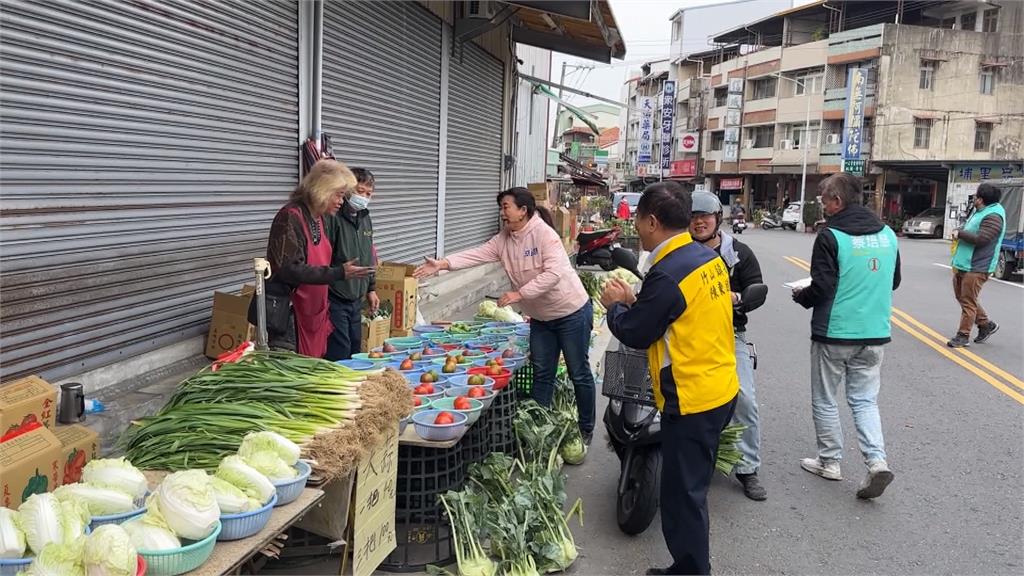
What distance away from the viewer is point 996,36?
138 ft

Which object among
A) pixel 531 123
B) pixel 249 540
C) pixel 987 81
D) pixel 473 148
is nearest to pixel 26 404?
pixel 249 540

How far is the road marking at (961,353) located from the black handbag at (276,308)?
23.1 feet

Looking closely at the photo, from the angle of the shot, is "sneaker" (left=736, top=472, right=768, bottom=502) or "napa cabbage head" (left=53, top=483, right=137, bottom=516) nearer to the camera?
"napa cabbage head" (left=53, top=483, right=137, bottom=516)

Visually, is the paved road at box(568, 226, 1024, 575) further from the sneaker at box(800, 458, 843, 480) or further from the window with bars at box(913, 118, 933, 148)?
the window with bars at box(913, 118, 933, 148)

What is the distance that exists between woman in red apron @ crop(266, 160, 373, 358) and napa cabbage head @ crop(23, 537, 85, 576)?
241 cm

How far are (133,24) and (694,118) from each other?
60.5 meters

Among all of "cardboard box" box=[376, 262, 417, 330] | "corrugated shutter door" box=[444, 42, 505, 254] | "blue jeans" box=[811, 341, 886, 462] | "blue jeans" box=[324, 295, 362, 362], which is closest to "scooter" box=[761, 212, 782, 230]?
"corrugated shutter door" box=[444, 42, 505, 254]

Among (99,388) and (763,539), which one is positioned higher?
(99,388)

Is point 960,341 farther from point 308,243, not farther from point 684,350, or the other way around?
point 308,243

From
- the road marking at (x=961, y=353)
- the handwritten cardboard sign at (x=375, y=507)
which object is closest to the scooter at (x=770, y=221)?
the road marking at (x=961, y=353)

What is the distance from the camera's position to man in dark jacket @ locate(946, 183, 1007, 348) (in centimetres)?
928

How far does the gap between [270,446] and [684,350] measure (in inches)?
74.1

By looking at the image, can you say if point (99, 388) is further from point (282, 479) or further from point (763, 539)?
point (763, 539)

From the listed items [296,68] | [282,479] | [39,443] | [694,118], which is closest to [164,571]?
[282,479]
